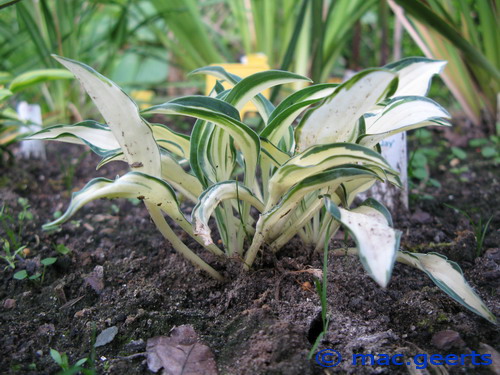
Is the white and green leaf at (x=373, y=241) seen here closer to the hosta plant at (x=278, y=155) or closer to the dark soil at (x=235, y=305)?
the hosta plant at (x=278, y=155)

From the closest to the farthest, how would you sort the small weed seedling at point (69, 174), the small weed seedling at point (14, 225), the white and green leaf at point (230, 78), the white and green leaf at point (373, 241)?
the white and green leaf at point (373, 241) < the white and green leaf at point (230, 78) < the small weed seedling at point (14, 225) < the small weed seedling at point (69, 174)

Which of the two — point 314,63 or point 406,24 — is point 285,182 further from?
point 406,24

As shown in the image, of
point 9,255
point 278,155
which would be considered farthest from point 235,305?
point 9,255

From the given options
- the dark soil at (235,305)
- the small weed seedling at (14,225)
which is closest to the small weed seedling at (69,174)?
the small weed seedling at (14,225)

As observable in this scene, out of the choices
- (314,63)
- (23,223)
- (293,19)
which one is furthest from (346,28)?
(23,223)

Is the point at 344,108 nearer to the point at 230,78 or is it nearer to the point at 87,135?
the point at 230,78

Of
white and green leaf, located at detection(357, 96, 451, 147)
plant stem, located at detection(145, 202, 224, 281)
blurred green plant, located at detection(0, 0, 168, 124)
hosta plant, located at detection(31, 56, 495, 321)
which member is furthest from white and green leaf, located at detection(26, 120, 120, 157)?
blurred green plant, located at detection(0, 0, 168, 124)

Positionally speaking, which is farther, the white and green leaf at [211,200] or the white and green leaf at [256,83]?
the white and green leaf at [256,83]
